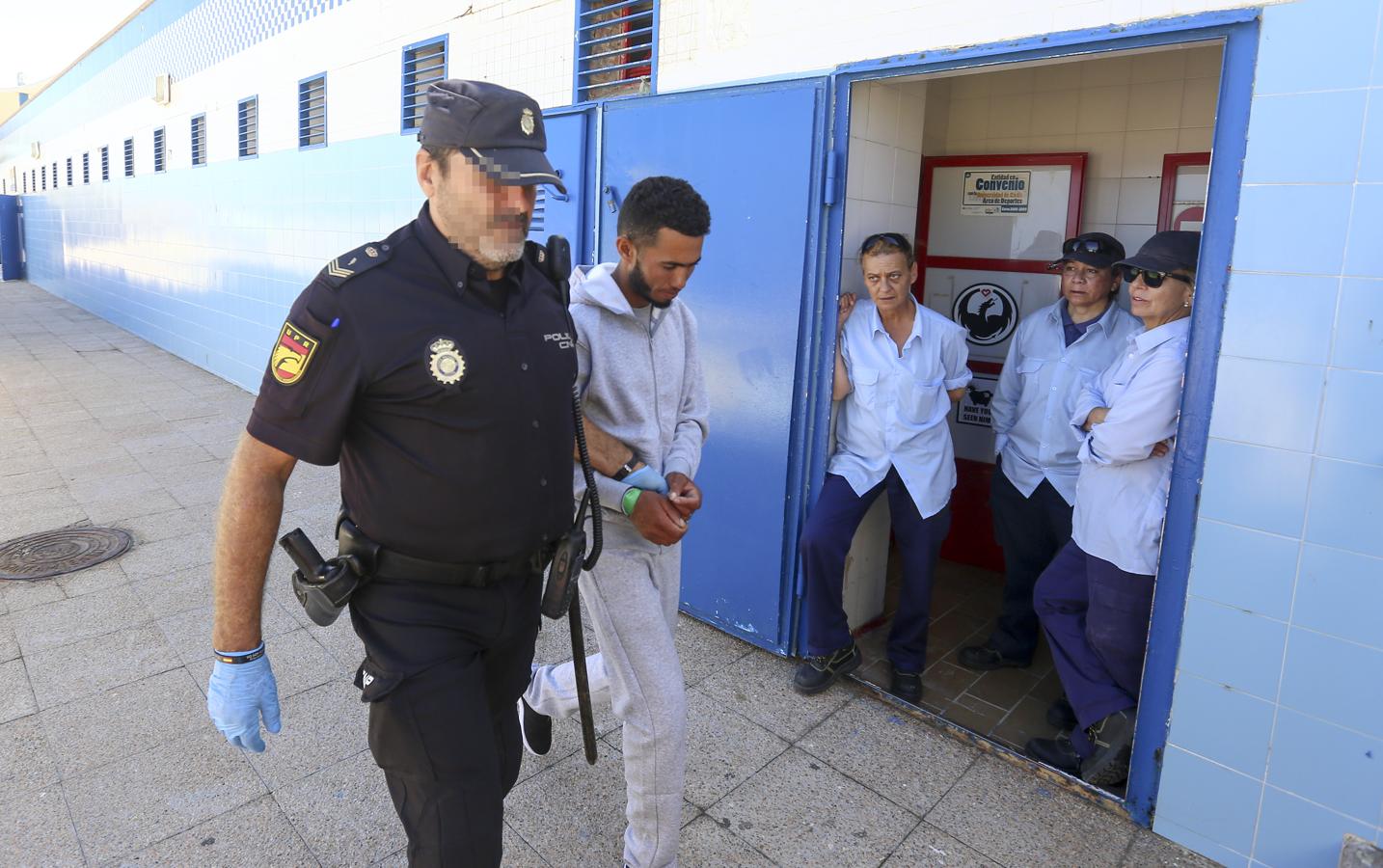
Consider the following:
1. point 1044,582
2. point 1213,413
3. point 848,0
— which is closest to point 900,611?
point 1044,582

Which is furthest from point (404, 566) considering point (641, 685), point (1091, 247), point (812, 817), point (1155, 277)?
point (1091, 247)

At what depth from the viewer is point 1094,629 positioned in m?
3.08

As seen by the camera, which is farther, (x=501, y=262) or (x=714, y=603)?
(x=714, y=603)

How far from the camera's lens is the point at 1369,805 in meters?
2.42

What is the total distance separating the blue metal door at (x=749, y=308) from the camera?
12.0ft

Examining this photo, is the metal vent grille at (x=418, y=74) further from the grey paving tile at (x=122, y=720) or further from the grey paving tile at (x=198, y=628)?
the grey paving tile at (x=122, y=720)

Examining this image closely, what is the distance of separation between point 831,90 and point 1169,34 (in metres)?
1.25

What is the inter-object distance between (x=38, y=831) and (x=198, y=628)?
4.87ft

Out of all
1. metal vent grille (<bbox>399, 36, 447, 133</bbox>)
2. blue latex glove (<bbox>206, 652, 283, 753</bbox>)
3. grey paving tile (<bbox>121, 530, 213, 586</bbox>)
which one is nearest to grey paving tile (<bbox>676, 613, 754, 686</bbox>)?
blue latex glove (<bbox>206, 652, 283, 753</bbox>)

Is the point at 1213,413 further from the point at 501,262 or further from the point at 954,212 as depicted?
the point at 954,212

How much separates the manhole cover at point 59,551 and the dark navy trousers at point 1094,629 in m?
4.91

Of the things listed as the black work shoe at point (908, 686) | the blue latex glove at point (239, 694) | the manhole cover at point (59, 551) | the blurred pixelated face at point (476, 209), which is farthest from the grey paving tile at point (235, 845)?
the manhole cover at point (59, 551)

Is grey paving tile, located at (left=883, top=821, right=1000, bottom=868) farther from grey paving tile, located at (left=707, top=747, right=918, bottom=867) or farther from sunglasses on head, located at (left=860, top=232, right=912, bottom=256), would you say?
sunglasses on head, located at (left=860, top=232, right=912, bottom=256)

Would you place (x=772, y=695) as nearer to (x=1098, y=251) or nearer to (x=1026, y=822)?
(x=1026, y=822)
